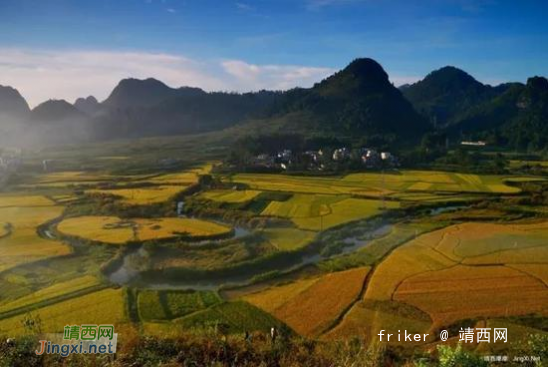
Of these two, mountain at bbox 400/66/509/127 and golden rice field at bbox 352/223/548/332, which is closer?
golden rice field at bbox 352/223/548/332

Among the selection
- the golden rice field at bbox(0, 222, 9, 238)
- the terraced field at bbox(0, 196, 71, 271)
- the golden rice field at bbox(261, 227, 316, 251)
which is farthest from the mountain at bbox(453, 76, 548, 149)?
the golden rice field at bbox(0, 222, 9, 238)

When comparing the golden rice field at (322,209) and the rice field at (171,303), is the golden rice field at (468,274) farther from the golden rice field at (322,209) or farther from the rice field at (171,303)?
the rice field at (171,303)

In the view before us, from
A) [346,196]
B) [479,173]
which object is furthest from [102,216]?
[479,173]

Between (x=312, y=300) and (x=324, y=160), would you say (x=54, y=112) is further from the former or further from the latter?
→ (x=312, y=300)

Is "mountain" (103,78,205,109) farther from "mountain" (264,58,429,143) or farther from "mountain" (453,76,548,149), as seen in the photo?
"mountain" (453,76,548,149)

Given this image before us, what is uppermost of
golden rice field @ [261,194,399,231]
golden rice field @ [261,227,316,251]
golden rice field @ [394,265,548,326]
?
golden rice field @ [261,194,399,231]
